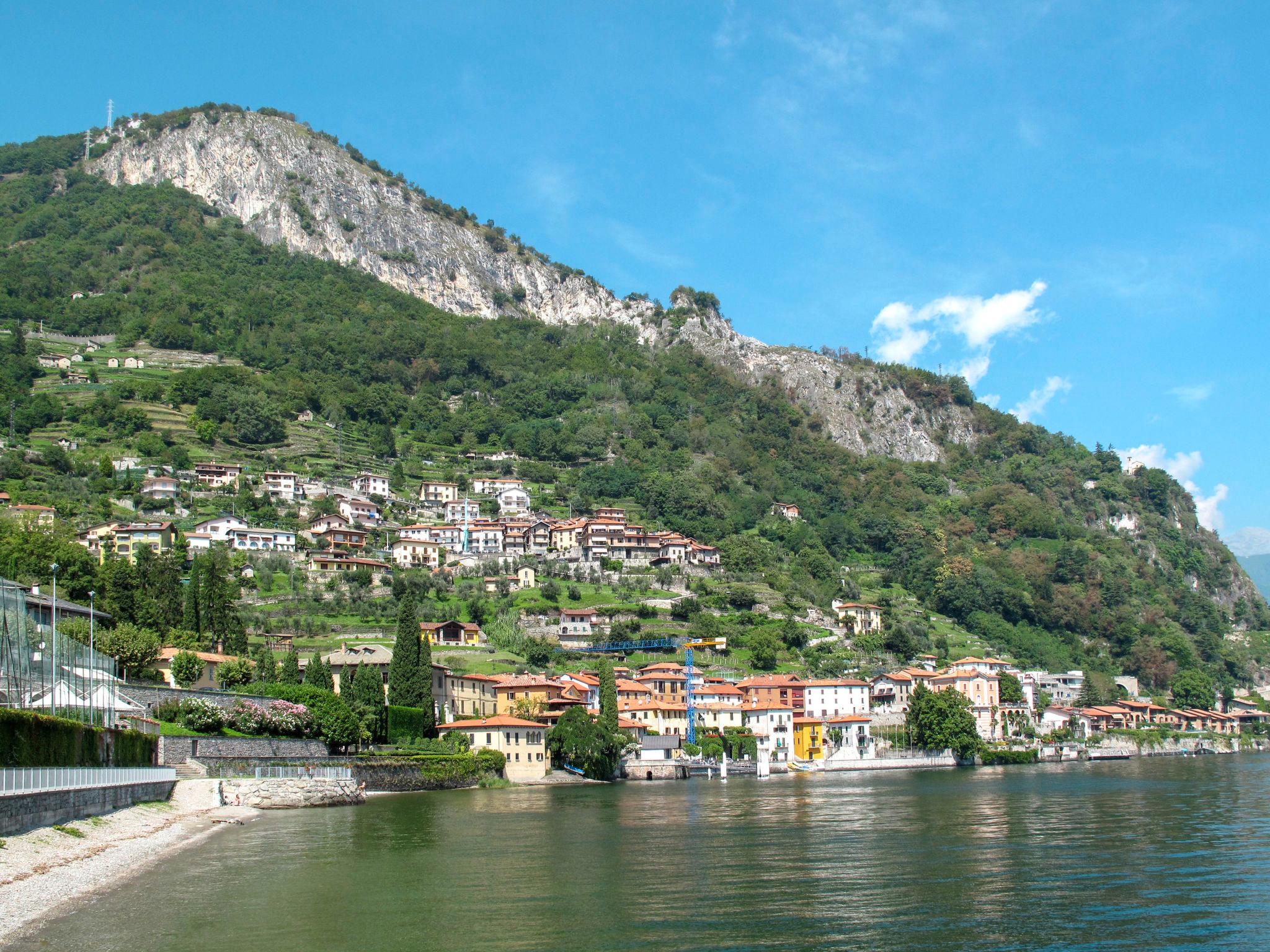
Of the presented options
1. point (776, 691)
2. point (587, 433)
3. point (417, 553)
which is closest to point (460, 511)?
point (417, 553)

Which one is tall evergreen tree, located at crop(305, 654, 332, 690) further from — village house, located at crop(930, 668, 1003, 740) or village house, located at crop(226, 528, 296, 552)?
village house, located at crop(930, 668, 1003, 740)

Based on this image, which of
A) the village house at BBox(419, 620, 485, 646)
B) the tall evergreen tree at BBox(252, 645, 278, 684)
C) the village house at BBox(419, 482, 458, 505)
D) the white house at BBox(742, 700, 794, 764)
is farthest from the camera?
the village house at BBox(419, 482, 458, 505)

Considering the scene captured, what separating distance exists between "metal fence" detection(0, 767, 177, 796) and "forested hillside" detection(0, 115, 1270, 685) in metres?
83.1

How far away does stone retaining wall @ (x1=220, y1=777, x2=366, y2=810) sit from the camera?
1828 inches

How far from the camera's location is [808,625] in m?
112

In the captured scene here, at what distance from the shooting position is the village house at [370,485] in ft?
443

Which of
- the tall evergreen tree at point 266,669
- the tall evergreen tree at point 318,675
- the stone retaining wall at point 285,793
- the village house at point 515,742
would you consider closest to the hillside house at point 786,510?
the village house at point 515,742

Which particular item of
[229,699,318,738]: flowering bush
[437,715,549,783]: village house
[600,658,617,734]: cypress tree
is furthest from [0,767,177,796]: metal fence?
[600,658,617,734]: cypress tree

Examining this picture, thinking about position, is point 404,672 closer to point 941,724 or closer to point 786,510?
point 941,724

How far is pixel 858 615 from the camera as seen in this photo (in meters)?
122

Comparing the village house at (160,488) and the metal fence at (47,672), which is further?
the village house at (160,488)

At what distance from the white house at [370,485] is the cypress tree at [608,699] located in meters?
70.1

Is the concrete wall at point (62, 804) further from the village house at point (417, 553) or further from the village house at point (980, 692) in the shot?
the village house at point (417, 553)

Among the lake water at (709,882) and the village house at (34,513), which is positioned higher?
the village house at (34,513)
